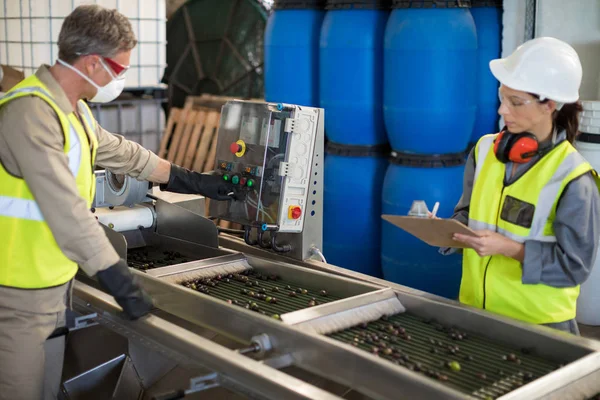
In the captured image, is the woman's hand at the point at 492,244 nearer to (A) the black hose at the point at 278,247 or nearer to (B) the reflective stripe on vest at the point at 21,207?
(A) the black hose at the point at 278,247

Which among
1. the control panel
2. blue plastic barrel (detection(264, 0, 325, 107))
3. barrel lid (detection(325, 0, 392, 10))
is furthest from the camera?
blue plastic barrel (detection(264, 0, 325, 107))

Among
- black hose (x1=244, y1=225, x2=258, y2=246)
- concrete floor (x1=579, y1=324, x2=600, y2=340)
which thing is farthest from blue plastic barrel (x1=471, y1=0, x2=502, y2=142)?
black hose (x1=244, y1=225, x2=258, y2=246)

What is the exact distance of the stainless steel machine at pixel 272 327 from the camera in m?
1.95

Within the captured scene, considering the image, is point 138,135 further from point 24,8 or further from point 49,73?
point 49,73

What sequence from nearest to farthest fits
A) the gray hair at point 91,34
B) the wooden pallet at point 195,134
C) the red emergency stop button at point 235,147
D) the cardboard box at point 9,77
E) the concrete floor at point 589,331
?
the gray hair at point 91,34 < the red emergency stop button at point 235,147 < the concrete floor at point 589,331 < the cardboard box at point 9,77 < the wooden pallet at point 195,134

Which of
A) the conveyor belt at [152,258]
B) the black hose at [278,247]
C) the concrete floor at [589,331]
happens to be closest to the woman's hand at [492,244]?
the black hose at [278,247]

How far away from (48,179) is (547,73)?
1501 millimetres

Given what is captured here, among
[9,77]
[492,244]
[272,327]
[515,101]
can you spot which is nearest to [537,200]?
[492,244]

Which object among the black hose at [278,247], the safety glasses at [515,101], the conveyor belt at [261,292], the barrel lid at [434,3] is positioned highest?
the barrel lid at [434,3]

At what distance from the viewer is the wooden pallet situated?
6.25 metres

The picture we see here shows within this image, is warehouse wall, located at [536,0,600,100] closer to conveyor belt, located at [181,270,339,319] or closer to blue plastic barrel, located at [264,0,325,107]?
blue plastic barrel, located at [264,0,325,107]

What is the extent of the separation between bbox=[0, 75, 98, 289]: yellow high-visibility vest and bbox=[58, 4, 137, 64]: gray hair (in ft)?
0.45

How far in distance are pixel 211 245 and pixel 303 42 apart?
6.47 ft

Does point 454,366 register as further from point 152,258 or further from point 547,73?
point 152,258
